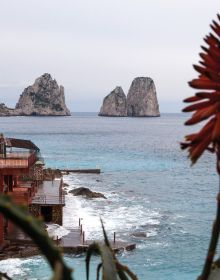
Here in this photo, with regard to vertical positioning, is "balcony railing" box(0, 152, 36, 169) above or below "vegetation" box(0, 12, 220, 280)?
below

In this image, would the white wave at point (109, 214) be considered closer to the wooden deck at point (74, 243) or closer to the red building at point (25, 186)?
the wooden deck at point (74, 243)

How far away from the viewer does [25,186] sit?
124ft

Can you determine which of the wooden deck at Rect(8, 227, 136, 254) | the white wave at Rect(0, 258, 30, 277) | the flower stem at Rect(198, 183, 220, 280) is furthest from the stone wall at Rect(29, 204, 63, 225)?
the flower stem at Rect(198, 183, 220, 280)

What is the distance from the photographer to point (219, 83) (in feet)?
4.07

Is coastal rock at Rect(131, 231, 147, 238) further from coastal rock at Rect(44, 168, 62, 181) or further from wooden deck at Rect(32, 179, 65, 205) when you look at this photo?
coastal rock at Rect(44, 168, 62, 181)

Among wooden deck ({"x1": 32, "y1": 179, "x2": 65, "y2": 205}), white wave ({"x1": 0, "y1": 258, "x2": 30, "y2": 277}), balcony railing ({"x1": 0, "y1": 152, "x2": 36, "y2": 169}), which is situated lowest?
white wave ({"x1": 0, "y1": 258, "x2": 30, "y2": 277})

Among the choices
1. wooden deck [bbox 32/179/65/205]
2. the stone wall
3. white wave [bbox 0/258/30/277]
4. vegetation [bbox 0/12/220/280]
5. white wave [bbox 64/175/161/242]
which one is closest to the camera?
vegetation [bbox 0/12/220/280]

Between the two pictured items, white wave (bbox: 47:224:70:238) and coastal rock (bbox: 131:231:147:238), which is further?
coastal rock (bbox: 131:231:147:238)

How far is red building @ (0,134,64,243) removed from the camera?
103ft

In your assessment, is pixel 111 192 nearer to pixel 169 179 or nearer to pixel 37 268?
pixel 169 179

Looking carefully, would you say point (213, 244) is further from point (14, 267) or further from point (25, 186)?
point (25, 186)

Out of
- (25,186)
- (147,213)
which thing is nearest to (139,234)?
(25,186)

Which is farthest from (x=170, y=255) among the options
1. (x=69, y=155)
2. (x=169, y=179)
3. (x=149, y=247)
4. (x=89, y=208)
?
(x=69, y=155)

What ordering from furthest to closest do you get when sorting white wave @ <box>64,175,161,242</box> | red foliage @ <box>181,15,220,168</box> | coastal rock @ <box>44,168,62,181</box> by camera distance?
coastal rock @ <box>44,168,62,181</box> < white wave @ <box>64,175,161,242</box> < red foliage @ <box>181,15,220,168</box>
